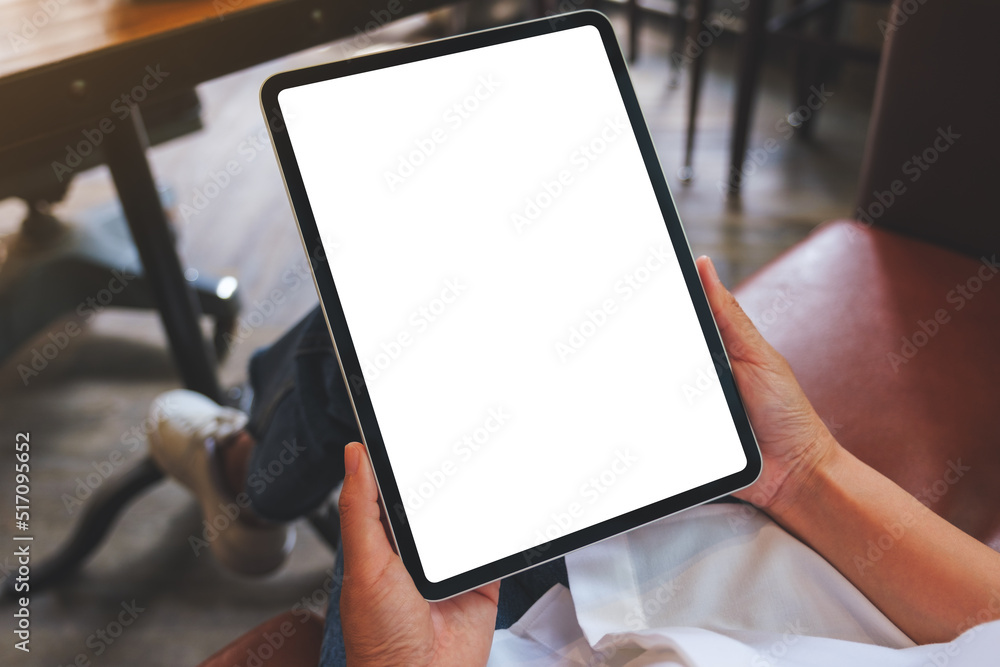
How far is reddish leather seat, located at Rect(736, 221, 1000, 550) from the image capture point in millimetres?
611

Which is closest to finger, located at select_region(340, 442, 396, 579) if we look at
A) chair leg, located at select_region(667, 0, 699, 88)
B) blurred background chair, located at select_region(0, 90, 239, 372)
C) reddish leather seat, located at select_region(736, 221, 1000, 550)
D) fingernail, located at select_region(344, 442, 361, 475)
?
fingernail, located at select_region(344, 442, 361, 475)

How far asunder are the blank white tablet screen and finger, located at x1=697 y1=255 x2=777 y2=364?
0.02 meters

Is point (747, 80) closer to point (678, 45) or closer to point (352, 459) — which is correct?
point (678, 45)

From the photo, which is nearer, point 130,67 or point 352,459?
point 352,459

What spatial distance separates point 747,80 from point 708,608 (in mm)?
1262

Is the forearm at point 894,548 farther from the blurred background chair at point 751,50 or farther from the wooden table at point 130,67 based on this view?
the blurred background chair at point 751,50

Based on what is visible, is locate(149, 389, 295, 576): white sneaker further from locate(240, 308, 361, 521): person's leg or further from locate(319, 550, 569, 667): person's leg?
locate(319, 550, 569, 667): person's leg

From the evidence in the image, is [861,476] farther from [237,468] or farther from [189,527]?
[189,527]

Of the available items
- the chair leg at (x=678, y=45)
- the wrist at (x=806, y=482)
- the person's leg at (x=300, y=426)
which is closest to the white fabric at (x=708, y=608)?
the wrist at (x=806, y=482)

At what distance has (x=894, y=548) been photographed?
19.3 inches

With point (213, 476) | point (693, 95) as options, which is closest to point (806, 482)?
point (213, 476)

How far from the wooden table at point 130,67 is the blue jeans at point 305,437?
0.31m

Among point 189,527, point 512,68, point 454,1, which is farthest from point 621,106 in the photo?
point 189,527

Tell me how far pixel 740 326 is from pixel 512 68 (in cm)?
25
